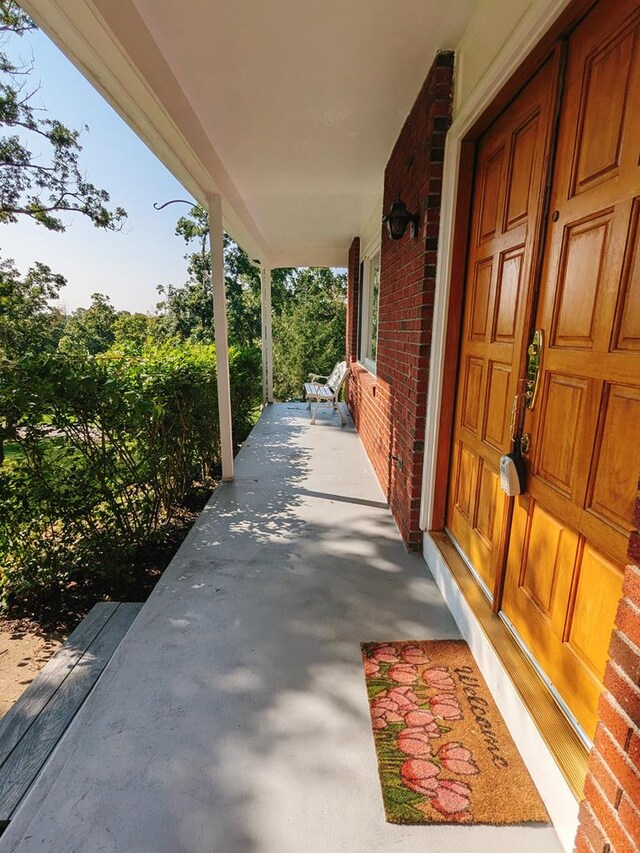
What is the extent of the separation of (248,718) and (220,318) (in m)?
2.94

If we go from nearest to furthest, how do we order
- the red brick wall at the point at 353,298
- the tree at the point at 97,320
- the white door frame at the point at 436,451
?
the white door frame at the point at 436,451 → the red brick wall at the point at 353,298 → the tree at the point at 97,320

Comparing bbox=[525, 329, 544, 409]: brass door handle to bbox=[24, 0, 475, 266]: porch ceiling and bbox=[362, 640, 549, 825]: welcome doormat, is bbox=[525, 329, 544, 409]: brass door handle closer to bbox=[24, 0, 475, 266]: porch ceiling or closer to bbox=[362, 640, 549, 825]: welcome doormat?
bbox=[362, 640, 549, 825]: welcome doormat

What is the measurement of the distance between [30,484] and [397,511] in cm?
224

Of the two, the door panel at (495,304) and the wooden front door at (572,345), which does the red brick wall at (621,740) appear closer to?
the wooden front door at (572,345)

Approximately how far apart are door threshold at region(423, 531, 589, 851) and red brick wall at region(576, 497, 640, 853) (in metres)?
0.24

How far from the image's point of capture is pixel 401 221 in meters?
2.53

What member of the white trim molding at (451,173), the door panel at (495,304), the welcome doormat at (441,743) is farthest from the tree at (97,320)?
the welcome doormat at (441,743)

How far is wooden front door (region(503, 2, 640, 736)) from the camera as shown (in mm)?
1054

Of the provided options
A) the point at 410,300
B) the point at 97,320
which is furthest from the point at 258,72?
the point at 97,320

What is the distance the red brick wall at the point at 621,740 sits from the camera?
30.0 inches

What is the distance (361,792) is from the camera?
4.03ft

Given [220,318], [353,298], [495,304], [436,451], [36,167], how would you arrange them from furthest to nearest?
[36,167], [353,298], [220,318], [436,451], [495,304]

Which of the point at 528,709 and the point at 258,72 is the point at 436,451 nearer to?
the point at 528,709

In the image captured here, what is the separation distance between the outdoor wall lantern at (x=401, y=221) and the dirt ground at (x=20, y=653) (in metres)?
3.07
